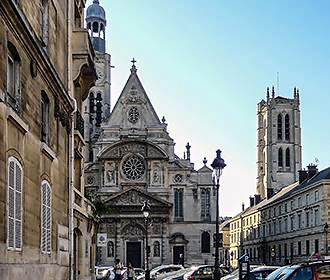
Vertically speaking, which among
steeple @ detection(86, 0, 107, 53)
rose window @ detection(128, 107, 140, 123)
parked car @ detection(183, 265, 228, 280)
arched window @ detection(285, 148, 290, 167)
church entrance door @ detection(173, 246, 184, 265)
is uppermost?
steeple @ detection(86, 0, 107, 53)

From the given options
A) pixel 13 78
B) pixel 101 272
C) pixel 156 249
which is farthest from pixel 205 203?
pixel 13 78

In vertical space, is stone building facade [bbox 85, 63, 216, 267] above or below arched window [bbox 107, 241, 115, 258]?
above

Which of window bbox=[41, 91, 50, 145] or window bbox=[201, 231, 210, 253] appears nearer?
window bbox=[41, 91, 50, 145]

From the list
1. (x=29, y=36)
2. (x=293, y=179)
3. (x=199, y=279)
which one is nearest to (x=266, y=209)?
(x=293, y=179)

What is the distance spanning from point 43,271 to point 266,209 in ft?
281

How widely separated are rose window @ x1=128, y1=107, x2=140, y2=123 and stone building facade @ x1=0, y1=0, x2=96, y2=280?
6088cm

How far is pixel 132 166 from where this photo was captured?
83125 millimetres

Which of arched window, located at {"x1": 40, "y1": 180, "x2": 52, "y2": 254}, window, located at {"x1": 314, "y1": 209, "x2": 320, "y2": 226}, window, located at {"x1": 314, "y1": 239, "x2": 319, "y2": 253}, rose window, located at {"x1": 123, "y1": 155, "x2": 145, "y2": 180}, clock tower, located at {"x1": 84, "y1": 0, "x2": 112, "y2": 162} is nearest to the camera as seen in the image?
arched window, located at {"x1": 40, "y1": 180, "x2": 52, "y2": 254}

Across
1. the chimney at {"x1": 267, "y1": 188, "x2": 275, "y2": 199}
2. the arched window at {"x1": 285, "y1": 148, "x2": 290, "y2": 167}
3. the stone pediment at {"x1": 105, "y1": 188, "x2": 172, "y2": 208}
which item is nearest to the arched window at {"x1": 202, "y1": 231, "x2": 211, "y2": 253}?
A: the stone pediment at {"x1": 105, "y1": 188, "x2": 172, "y2": 208}

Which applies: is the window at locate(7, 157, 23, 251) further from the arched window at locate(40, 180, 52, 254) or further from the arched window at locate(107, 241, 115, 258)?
the arched window at locate(107, 241, 115, 258)

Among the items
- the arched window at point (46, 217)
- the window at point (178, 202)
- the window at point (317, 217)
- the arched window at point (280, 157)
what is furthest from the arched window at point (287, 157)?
the arched window at point (46, 217)

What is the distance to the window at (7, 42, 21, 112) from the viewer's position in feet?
43.0

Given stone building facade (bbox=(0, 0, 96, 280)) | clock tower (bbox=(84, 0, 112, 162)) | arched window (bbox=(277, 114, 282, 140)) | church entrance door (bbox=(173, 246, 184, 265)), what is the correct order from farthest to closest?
arched window (bbox=(277, 114, 282, 140))
clock tower (bbox=(84, 0, 112, 162))
church entrance door (bbox=(173, 246, 184, 265))
stone building facade (bbox=(0, 0, 96, 280))

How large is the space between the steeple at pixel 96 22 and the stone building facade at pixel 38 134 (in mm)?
77848
